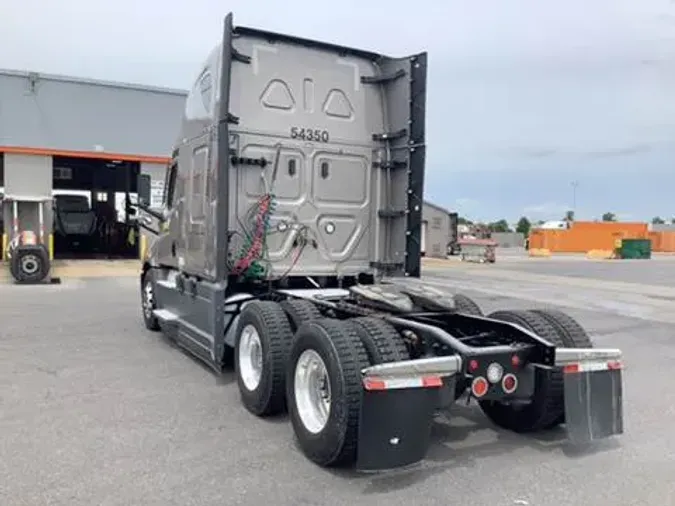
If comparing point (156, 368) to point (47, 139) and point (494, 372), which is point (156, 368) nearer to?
point (494, 372)

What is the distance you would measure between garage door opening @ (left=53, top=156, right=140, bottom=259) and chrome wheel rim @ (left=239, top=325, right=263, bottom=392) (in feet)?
57.9

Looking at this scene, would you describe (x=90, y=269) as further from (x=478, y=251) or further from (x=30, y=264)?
(x=478, y=251)

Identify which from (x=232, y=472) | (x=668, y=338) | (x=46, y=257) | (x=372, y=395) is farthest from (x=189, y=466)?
(x=46, y=257)

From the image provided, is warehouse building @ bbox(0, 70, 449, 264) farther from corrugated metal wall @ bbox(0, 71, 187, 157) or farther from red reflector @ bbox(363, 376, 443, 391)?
red reflector @ bbox(363, 376, 443, 391)

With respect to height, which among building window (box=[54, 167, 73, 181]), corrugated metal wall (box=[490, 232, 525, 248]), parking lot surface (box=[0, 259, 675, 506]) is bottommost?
parking lot surface (box=[0, 259, 675, 506])

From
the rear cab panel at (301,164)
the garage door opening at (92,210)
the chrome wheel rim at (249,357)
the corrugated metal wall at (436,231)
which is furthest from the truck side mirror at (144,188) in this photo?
the corrugated metal wall at (436,231)

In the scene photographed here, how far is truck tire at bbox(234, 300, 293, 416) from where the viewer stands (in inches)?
203

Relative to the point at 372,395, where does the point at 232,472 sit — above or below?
below

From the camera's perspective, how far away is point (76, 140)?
22.0m

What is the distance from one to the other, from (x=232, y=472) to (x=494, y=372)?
71.6 inches

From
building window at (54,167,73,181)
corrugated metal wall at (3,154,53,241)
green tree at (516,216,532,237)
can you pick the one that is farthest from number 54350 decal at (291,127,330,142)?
green tree at (516,216,532,237)

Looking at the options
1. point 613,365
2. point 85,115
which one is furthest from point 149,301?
point 85,115

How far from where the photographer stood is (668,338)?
33.4 feet

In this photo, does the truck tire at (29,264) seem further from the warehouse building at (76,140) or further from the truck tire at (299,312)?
the truck tire at (299,312)
